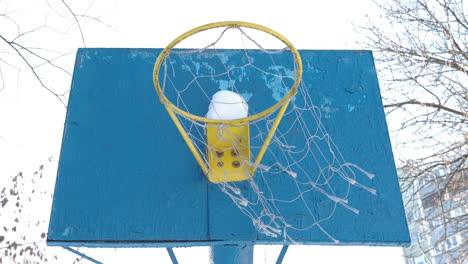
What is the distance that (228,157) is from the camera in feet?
8.03

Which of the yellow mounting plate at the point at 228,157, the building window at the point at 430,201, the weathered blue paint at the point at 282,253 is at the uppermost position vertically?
the building window at the point at 430,201

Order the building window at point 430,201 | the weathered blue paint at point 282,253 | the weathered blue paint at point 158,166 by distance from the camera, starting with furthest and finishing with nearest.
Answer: the building window at point 430,201 < the weathered blue paint at point 282,253 < the weathered blue paint at point 158,166

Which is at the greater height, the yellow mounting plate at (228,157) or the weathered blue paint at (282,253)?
the yellow mounting plate at (228,157)

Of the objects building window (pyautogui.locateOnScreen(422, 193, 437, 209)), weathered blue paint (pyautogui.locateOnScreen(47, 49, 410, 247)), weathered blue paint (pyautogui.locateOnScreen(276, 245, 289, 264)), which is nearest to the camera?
weathered blue paint (pyautogui.locateOnScreen(47, 49, 410, 247))

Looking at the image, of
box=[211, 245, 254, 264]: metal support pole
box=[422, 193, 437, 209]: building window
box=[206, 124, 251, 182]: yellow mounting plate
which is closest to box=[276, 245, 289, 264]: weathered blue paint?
box=[211, 245, 254, 264]: metal support pole

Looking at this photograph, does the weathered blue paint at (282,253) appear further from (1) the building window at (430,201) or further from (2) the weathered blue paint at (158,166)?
(1) the building window at (430,201)

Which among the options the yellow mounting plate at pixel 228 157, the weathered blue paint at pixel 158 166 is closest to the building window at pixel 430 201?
the weathered blue paint at pixel 158 166

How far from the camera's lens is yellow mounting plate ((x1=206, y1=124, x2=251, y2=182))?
2426 mm

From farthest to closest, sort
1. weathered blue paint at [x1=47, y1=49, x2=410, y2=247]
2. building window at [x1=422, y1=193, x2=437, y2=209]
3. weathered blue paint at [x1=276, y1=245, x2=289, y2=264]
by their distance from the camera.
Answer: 1. building window at [x1=422, y1=193, x2=437, y2=209]
2. weathered blue paint at [x1=276, y1=245, x2=289, y2=264]
3. weathered blue paint at [x1=47, y1=49, x2=410, y2=247]

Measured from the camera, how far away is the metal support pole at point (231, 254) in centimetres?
267

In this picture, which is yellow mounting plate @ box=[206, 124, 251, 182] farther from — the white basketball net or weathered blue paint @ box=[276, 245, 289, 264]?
weathered blue paint @ box=[276, 245, 289, 264]

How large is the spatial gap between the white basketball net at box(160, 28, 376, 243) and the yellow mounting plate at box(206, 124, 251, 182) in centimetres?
4

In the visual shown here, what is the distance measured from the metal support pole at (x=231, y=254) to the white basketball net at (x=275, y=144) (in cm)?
28

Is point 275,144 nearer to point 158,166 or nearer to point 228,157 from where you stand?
point 228,157
